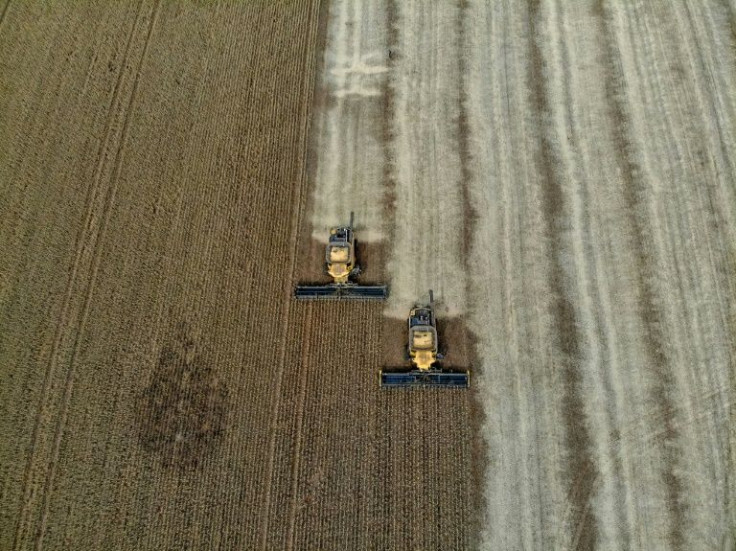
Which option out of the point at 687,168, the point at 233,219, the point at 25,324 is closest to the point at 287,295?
the point at 233,219

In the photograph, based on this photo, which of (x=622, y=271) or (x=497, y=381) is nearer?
(x=497, y=381)

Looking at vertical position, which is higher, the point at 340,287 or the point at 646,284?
the point at 646,284

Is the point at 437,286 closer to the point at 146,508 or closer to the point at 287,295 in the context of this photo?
the point at 287,295

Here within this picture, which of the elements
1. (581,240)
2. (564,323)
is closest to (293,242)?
(564,323)

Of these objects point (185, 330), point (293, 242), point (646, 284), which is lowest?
point (185, 330)

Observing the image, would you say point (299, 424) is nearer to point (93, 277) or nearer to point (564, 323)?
point (93, 277)

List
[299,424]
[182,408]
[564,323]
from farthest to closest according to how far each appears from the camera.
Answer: [564,323] → [182,408] → [299,424]
